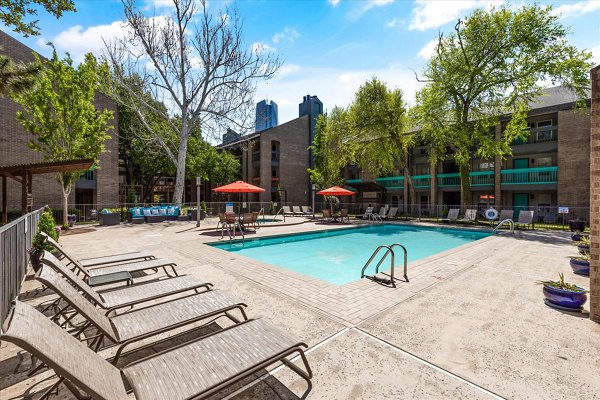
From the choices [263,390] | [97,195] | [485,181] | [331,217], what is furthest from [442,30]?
[97,195]

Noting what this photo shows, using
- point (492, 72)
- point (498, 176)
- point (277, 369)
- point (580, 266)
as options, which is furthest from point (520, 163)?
point (277, 369)

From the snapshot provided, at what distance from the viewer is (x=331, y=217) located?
69.6 feet

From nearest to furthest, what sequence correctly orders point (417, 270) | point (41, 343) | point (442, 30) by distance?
point (41, 343)
point (417, 270)
point (442, 30)

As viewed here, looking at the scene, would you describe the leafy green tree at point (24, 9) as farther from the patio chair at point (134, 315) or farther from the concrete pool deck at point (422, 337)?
the patio chair at point (134, 315)

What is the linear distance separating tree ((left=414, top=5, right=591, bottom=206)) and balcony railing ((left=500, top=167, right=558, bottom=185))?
6040mm

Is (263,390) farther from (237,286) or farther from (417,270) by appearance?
(417,270)

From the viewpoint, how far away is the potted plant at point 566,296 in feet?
13.4

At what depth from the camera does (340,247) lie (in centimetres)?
1216

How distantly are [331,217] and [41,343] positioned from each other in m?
20.1

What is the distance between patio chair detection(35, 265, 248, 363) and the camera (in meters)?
2.49

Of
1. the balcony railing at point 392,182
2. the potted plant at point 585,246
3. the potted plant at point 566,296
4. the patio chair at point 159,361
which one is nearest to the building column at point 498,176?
the balcony railing at point 392,182

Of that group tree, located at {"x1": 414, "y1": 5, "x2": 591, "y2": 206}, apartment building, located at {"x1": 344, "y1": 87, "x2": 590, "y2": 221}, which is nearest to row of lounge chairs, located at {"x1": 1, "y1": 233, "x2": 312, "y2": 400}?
tree, located at {"x1": 414, "y1": 5, "x2": 591, "y2": 206}

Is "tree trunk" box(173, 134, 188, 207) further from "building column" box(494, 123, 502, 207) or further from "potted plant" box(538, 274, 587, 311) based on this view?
"building column" box(494, 123, 502, 207)

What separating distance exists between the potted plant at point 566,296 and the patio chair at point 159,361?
437 cm
